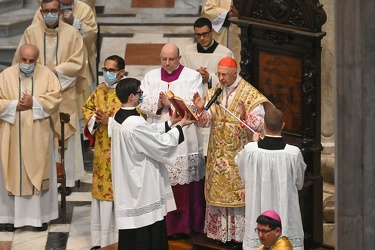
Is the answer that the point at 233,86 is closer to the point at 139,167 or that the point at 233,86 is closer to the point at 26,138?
the point at 139,167

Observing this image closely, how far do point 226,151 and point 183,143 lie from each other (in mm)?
653

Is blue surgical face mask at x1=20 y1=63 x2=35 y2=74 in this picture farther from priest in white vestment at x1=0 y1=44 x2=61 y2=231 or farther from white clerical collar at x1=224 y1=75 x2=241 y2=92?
white clerical collar at x1=224 y1=75 x2=241 y2=92

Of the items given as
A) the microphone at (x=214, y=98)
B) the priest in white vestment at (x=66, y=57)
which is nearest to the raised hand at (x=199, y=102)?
the microphone at (x=214, y=98)

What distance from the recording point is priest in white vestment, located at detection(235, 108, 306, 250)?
9992 millimetres

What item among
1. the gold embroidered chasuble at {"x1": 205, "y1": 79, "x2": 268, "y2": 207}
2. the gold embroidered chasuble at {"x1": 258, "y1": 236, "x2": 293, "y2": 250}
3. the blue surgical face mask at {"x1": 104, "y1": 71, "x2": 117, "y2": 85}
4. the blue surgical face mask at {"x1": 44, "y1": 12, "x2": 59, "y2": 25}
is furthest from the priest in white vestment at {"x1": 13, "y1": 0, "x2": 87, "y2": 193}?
the gold embroidered chasuble at {"x1": 258, "y1": 236, "x2": 293, "y2": 250}

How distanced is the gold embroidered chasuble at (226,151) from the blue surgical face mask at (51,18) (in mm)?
3035

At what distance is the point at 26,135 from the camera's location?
40.4 feet

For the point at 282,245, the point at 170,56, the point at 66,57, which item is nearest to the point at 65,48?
the point at 66,57

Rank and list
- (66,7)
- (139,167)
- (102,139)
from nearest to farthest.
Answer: (139,167) < (102,139) < (66,7)

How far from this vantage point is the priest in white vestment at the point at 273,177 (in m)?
9.99

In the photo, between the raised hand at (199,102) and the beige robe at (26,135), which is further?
the beige robe at (26,135)

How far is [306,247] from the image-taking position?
1109 centimetres

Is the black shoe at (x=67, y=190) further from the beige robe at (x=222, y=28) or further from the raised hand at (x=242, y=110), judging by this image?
the raised hand at (x=242, y=110)
